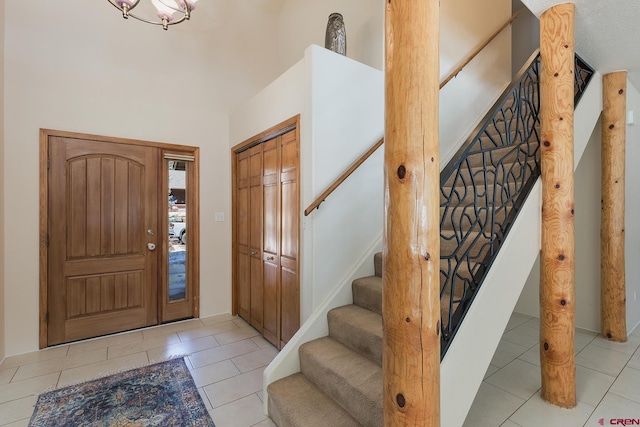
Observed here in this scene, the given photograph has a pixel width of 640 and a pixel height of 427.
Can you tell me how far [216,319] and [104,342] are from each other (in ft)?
3.63

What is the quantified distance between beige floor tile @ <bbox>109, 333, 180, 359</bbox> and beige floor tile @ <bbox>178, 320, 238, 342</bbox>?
86 mm

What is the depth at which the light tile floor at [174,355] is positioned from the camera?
80.3 inches

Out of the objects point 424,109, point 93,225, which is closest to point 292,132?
point 424,109

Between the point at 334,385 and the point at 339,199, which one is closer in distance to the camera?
the point at 334,385

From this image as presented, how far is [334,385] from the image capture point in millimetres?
1821

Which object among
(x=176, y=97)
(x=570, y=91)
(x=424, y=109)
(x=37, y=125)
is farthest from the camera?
(x=176, y=97)

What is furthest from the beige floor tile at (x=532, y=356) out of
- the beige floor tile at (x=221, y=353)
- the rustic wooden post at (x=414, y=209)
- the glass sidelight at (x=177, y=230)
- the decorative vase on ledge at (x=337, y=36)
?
the glass sidelight at (x=177, y=230)

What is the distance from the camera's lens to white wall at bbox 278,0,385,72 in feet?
9.70

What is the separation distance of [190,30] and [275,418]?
408cm

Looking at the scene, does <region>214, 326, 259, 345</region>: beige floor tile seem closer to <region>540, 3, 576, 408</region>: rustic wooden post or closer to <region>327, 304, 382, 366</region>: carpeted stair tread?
<region>327, 304, 382, 366</region>: carpeted stair tread

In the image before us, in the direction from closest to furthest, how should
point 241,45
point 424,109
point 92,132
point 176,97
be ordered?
1. point 424,109
2. point 92,132
3. point 176,97
4. point 241,45

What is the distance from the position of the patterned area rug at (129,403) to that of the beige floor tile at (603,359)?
2.98 meters

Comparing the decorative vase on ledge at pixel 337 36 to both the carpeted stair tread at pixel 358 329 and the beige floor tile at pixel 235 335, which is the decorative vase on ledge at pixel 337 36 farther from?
the beige floor tile at pixel 235 335

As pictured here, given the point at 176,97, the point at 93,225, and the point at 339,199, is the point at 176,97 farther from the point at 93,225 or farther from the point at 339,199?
the point at 339,199
